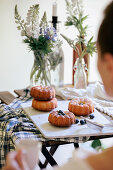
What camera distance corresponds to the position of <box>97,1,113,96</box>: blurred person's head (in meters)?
0.64

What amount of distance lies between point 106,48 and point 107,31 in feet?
0.13

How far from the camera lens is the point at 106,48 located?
66 cm

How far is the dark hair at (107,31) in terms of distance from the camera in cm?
64

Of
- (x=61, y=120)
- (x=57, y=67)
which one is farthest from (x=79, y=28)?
(x=61, y=120)

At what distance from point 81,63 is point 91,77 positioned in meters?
1.71

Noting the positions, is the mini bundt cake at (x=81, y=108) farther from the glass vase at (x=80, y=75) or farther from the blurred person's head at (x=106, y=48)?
the blurred person's head at (x=106, y=48)

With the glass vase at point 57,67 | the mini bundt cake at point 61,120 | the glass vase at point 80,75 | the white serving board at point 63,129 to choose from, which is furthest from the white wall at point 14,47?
the mini bundt cake at point 61,120

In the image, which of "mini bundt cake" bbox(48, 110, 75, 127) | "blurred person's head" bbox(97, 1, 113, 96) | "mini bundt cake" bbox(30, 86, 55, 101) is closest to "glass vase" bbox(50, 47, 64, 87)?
"mini bundt cake" bbox(30, 86, 55, 101)

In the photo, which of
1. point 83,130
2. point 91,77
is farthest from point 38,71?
point 91,77

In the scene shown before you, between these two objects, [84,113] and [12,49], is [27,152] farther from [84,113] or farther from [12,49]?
[12,49]

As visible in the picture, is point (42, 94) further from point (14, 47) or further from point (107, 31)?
point (14, 47)

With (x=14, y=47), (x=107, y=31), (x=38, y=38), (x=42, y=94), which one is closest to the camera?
(x=107, y=31)

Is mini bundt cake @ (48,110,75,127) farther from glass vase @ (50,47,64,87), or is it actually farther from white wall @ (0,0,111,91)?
white wall @ (0,0,111,91)

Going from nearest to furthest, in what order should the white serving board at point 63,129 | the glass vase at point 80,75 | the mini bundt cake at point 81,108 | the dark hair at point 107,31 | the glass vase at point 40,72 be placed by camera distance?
the dark hair at point 107,31 → the white serving board at point 63,129 → the mini bundt cake at point 81,108 → the glass vase at point 40,72 → the glass vase at point 80,75
